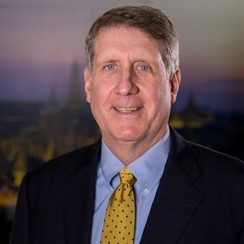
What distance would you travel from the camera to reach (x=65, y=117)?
11.9 ft

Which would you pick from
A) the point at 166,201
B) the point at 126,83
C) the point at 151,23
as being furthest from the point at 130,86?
the point at 166,201

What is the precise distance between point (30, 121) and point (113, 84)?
2.26 metres

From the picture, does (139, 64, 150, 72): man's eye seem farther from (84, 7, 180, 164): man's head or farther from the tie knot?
the tie knot

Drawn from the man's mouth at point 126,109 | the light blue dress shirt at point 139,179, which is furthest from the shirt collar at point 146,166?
the man's mouth at point 126,109

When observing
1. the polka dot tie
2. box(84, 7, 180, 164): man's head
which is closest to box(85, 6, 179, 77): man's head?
box(84, 7, 180, 164): man's head

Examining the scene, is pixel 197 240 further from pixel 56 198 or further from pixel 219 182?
pixel 56 198

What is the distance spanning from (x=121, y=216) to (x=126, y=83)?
350 millimetres

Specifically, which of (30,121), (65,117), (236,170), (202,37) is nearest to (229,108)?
(202,37)

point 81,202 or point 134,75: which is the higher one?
point 134,75

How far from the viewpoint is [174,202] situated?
1.42 metres

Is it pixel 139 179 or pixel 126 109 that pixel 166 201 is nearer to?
pixel 139 179

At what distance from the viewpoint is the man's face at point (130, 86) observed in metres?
1.44

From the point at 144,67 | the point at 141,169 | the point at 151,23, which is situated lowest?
the point at 141,169

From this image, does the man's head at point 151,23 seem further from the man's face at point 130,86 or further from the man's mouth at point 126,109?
the man's mouth at point 126,109
